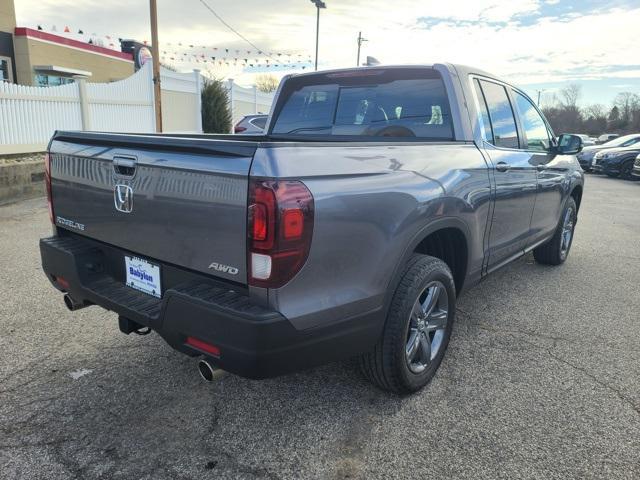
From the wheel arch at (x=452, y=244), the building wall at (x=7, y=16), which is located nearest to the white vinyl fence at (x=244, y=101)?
the building wall at (x=7, y=16)

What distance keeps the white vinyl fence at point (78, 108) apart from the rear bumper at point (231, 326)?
8.32 metres

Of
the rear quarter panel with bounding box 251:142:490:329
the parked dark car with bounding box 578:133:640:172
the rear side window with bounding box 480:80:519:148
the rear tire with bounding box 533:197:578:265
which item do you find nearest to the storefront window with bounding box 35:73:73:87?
the parked dark car with bounding box 578:133:640:172

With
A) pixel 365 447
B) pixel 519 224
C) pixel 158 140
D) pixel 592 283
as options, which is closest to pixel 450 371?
pixel 365 447

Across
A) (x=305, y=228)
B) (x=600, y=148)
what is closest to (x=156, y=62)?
(x=305, y=228)

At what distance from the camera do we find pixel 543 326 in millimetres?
4105

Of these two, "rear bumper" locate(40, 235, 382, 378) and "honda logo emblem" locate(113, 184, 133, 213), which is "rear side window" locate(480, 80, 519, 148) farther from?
"honda logo emblem" locate(113, 184, 133, 213)

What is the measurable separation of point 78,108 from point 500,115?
32.0 ft

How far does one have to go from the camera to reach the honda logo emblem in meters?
2.55

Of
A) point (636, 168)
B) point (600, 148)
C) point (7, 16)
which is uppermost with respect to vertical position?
point (7, 16)

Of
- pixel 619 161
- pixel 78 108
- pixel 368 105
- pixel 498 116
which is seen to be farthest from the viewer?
pixel 619 161

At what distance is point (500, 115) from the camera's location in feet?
13.4

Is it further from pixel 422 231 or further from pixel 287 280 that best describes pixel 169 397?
pixel 422 231

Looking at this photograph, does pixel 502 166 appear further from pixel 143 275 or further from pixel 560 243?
pixel 143 275

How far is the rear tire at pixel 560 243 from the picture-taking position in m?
5.64
